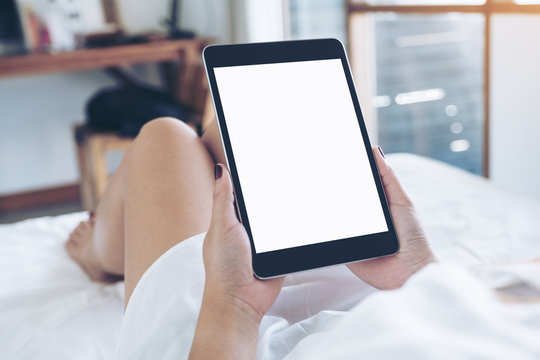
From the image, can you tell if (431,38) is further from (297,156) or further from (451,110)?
(297,156)

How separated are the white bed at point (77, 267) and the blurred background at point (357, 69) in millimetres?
518

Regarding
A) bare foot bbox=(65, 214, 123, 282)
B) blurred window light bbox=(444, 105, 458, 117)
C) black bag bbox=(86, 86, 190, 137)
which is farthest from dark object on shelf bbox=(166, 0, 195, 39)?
bare foot bbox=(65, 214, 123, 282)

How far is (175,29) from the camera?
267 cm

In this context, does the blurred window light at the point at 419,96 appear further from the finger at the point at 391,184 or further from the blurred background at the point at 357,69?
the finger at the point at 391,184

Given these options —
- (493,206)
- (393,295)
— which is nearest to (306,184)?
(393,295)

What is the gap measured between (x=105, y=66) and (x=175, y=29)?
0.44 meters

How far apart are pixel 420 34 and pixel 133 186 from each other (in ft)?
5.20

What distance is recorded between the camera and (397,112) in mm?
2354

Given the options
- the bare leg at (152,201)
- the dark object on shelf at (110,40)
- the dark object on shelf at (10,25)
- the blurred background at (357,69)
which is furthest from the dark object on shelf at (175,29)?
the bare leg at (152,201)

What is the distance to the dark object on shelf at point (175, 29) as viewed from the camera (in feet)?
8.49

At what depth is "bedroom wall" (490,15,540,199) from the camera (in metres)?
1.52

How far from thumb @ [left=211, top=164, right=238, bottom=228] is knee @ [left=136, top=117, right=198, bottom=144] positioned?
0.92 feet

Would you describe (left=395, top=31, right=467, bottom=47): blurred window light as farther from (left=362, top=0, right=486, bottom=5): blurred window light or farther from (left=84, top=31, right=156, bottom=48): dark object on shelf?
A: (left=84, top=31, right=156, bottom=48): dark object on shelf

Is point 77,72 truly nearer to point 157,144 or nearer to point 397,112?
point 397,112
